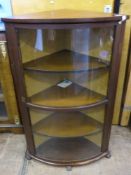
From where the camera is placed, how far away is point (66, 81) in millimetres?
1311

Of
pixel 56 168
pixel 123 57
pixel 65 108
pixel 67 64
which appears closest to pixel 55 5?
pixel 67 64

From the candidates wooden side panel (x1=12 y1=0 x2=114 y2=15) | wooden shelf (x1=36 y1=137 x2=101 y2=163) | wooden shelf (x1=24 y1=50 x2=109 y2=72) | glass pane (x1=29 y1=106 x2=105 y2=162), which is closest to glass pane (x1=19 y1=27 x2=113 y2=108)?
wooden shelf (x1=24 y1=50 x2=109 y2=72)

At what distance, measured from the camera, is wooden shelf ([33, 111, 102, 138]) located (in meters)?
1.43

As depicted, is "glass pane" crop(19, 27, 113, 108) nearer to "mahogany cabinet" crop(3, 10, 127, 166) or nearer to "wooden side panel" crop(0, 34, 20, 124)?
"mahogany cabinet" crop(3, 10, 127, 166)

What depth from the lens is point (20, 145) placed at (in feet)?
5.68

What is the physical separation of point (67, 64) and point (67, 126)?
0.54 meters

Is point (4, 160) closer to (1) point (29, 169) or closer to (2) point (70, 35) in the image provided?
(1) point (29, 169)

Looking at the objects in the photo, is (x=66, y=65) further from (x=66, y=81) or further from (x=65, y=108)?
(x=65, y=108)

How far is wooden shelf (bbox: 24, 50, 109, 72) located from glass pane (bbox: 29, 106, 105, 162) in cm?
34

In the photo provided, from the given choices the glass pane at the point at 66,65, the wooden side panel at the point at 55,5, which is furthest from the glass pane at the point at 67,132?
the wooden side panel at the point at 55,5

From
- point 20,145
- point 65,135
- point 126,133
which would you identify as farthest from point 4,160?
point 126,133

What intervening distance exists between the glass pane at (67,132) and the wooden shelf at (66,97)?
10 cm

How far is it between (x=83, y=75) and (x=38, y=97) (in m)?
0.36

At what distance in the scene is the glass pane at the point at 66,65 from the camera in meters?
1.10
